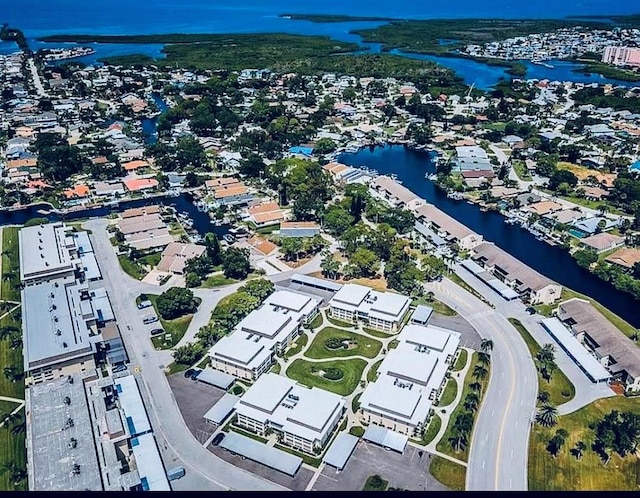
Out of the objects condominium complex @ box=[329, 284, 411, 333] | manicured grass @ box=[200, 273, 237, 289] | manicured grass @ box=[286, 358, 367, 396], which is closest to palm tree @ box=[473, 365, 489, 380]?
condominium complex @ box=[329, 284, 411, 333]

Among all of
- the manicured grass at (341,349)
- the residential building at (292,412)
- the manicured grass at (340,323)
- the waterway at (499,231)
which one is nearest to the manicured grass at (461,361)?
the manicured grass at (341,349)

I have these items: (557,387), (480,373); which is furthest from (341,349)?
(557,387)

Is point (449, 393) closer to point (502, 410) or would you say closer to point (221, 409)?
point (502, 410)

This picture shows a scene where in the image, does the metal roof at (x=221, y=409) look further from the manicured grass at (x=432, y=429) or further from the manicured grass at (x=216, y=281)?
the manicured grass at (x=216, y=281)

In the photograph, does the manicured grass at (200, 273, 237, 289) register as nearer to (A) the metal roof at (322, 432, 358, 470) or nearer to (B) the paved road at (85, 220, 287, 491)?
(B) the paved road at (85, 220, 287, 491)

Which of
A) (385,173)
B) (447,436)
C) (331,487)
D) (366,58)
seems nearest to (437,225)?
(385,173)
